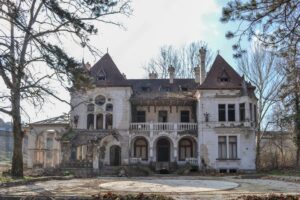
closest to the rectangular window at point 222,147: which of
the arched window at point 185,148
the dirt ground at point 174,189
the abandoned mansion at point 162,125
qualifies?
the abandoned mansion at point 162,125

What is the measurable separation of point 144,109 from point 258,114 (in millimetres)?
11042

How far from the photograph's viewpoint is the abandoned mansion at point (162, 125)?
34344 millimetres

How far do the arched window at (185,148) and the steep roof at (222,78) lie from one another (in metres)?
5.69

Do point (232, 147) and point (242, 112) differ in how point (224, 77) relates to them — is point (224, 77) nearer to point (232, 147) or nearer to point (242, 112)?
point (242, 112)

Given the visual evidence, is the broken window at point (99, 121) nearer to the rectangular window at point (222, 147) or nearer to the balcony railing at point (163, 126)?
the balcony railing at point (163, 126)

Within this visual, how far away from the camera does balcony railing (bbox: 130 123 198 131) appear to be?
35.8 m

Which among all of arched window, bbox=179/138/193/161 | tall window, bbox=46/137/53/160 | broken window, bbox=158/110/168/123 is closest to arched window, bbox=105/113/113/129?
broken window, bbox=158/110/168/123

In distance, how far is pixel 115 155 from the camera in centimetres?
3634

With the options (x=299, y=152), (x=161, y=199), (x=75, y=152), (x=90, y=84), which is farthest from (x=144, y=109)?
(x=161, y=199)

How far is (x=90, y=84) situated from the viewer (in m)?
14.0

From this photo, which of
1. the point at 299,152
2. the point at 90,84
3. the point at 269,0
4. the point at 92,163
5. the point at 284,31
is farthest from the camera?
the point at 299,152

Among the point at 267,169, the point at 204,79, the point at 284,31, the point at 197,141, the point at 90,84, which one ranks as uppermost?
the point at 204,79

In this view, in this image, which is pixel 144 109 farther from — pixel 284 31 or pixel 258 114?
pixel 284 31

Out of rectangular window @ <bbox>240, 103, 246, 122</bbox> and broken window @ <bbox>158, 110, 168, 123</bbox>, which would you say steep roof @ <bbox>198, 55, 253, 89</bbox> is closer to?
rectangular window @ <bbox>240, 103, 246, 122</bbox>
